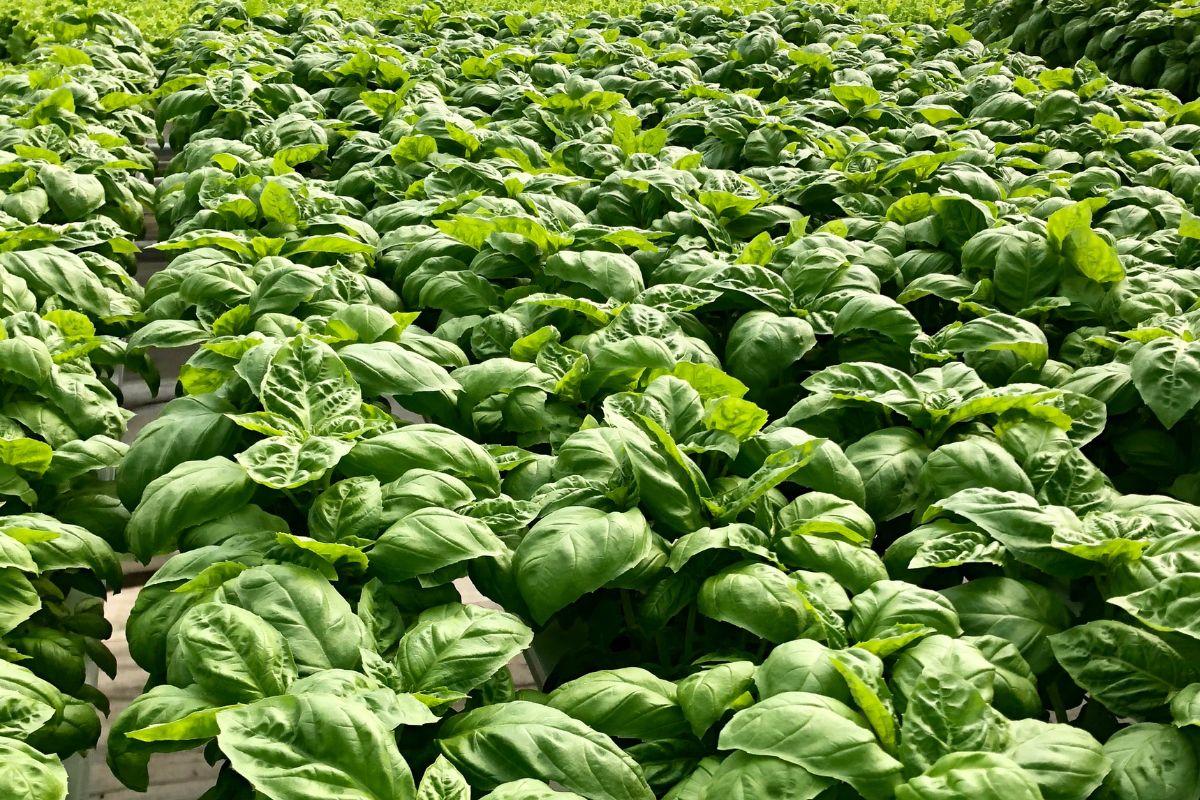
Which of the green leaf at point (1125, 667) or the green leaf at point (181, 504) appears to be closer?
the green leaf at point (1125, 667)

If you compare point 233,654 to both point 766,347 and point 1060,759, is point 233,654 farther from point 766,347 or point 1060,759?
point 766,347

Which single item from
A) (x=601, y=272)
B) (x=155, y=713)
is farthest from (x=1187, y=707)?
(x=601, y=272)

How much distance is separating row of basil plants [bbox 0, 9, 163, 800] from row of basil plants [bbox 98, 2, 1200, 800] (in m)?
0.12

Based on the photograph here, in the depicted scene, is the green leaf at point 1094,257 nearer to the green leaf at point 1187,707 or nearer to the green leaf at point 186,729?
the green leaf at point 1187,707

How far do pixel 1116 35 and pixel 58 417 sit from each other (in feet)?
17.6

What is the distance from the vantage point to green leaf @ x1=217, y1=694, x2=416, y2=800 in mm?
1096

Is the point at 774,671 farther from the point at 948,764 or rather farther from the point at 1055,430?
the point at 1055,430

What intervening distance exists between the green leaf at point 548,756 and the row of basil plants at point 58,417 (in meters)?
0.46

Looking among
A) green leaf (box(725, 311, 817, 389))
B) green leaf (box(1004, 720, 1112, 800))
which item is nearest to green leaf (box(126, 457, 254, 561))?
green leaf (box(725, 311, 817, 389))

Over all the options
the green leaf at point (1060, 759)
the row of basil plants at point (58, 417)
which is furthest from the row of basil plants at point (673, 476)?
the row of basil plants at point (58, 417)

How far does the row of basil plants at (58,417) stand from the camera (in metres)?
1.48

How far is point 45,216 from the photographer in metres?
2.91

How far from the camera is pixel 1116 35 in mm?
5484

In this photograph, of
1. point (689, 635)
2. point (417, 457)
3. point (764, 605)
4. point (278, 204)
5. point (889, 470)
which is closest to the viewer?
point (764, 605)
